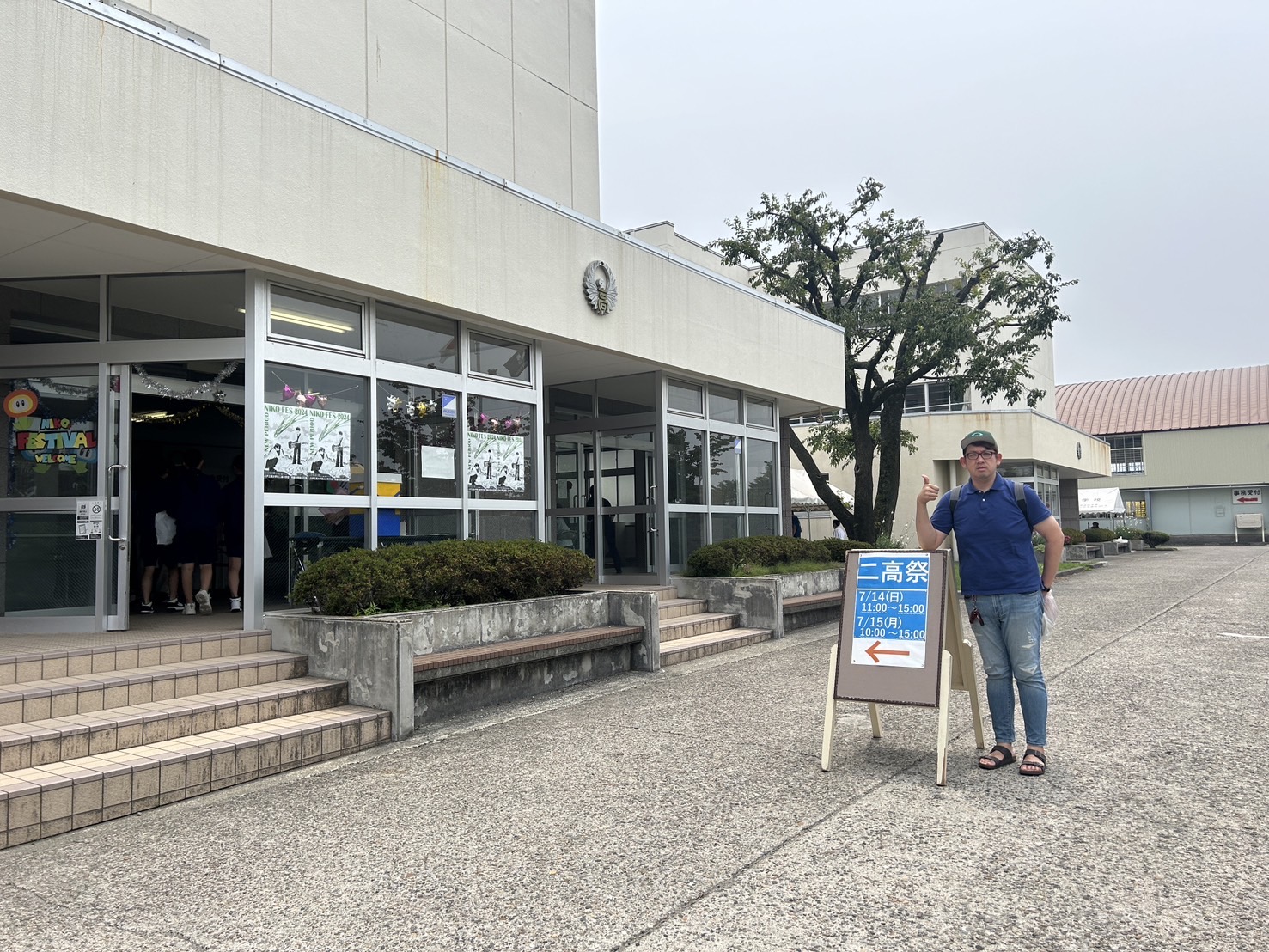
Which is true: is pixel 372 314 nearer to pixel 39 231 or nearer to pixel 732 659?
pixel 39 231

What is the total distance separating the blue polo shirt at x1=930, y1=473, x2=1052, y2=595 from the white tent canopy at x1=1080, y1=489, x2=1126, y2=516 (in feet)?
134

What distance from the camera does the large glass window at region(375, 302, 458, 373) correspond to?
877 cm

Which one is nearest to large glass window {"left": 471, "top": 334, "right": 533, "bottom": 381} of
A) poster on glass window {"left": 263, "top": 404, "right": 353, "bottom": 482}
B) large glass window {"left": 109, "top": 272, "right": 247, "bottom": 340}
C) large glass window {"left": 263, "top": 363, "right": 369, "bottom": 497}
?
large glass window {"left": 263, "top": 363, "right": 369, "bottom": 497}

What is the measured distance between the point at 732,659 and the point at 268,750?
17.3 feet

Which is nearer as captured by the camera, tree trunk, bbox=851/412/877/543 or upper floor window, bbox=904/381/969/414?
tree trunk, bbox=851/412/877/543

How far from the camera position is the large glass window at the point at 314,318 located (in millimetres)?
7879

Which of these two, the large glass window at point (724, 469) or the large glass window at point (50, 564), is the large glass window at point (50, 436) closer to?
the large glass window at point (50, 564)

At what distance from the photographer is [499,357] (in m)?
10.1

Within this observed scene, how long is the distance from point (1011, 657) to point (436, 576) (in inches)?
172

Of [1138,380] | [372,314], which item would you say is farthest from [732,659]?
[1138,380]

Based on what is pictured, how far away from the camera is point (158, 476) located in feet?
31.7

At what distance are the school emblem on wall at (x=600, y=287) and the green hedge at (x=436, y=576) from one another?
3275mm

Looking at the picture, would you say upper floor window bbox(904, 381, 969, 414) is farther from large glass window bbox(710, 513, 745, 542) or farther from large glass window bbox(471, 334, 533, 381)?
large glass window bbox(471, 334, 533, 381)

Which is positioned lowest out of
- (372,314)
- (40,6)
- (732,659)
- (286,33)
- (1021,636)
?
(732,659)
